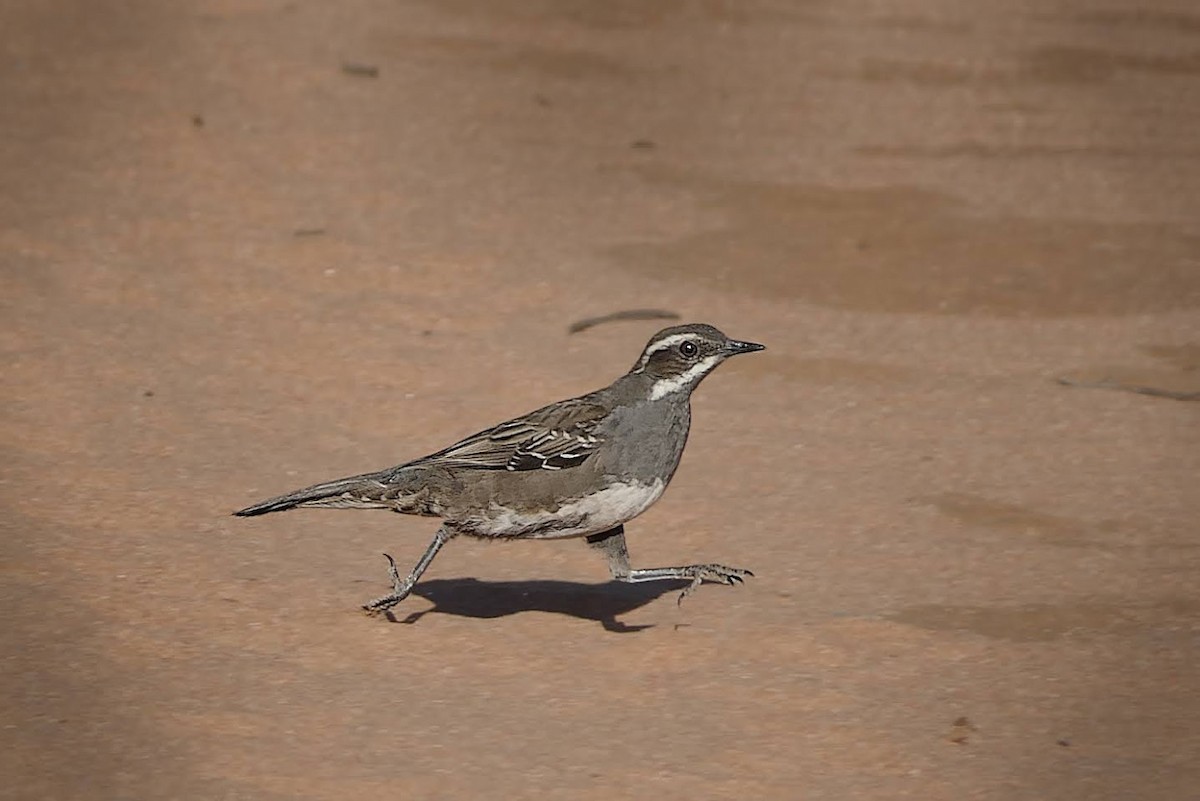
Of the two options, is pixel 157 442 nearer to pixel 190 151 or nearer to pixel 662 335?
pixel 662 335

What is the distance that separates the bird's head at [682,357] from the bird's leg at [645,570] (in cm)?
73

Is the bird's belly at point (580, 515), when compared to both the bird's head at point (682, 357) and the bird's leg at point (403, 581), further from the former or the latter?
the bird's head at point (682, 357)

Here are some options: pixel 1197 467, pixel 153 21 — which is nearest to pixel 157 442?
pixel 1197 467

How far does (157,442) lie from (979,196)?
8330 millimetres

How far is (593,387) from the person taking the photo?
39.1 ft

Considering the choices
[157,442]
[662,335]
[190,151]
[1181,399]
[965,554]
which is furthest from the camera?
[190,151]

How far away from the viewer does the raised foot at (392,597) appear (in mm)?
8648

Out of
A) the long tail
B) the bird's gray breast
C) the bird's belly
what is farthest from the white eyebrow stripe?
the long tail

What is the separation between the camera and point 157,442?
10.7 metres

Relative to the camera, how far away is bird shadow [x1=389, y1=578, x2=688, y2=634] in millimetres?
8992

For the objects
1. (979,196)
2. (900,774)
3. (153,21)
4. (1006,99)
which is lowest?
(900,774)

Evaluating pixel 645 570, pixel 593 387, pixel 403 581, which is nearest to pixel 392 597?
pixel 403 581

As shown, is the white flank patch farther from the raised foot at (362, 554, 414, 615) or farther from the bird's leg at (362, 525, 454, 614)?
the raised foot at (362, 554, 414, 615)

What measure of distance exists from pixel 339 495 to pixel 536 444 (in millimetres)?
945
